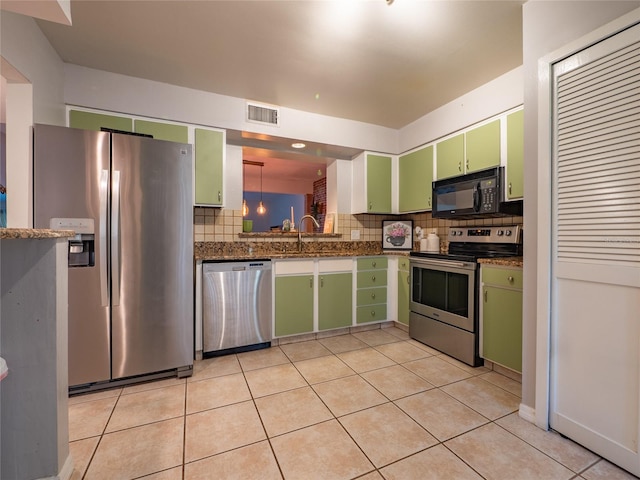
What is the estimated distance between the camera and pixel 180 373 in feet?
7.18

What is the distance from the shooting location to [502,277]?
2170mm

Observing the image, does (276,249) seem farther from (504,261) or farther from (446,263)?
(504,261)

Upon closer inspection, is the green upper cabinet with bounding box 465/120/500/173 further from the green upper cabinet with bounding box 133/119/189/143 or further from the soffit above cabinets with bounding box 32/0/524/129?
the green upper cabinet with bounding box 133/119/189/143

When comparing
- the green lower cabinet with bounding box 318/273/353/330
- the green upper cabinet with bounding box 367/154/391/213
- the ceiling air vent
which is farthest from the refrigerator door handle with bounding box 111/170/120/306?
the green upper cabinet with bounding box 367/154/391/213

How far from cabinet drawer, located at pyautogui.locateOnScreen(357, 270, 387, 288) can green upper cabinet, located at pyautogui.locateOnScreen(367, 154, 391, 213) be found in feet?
2.46

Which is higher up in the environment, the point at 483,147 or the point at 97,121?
the point at 97,121

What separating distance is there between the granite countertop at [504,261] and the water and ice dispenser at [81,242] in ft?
9.11

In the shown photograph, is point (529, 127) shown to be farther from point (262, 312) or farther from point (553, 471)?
point (262, 312)

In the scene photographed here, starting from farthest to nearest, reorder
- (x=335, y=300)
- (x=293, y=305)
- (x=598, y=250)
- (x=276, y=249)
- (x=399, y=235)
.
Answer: (x=399, y=235), (x=276, y=249), (x=335, y=300), (x=293, y=305), (x=598, y=250)

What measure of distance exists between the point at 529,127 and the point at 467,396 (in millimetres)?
1685

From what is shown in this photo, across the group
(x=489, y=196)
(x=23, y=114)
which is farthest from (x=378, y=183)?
(x=23, y=114)

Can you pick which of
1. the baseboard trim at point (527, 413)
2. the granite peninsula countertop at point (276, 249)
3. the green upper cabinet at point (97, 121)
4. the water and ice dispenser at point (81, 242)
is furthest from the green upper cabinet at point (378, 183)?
the water and ice dispenser at point (81, 242)

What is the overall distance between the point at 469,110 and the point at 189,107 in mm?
2583

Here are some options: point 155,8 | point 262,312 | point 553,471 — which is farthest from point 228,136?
point 553,471
